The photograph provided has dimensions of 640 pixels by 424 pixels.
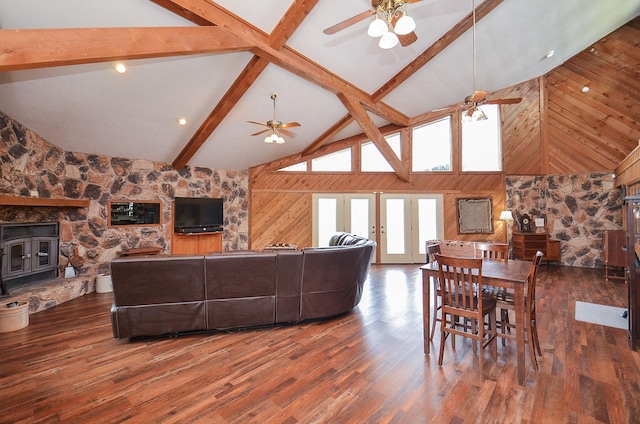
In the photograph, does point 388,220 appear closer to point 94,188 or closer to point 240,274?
point 240,274

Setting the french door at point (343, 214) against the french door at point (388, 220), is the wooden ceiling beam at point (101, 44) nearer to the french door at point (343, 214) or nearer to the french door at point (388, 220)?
the french door at point (343, 214)

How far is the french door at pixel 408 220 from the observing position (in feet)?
25.2

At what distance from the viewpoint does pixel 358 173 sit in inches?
310

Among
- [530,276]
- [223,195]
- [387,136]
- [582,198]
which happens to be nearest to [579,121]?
[582,198]

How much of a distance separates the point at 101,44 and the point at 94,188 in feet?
12.4

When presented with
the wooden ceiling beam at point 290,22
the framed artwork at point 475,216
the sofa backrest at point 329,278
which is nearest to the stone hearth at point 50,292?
the sofa backrest at point 329,278

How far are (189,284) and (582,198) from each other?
8.66 meters

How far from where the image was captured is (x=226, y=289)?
319 centimetres

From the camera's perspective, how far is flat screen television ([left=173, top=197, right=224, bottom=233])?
6.58 meters

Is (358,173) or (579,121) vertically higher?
(579,121)

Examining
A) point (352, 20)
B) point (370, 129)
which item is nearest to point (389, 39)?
point (352, 20)

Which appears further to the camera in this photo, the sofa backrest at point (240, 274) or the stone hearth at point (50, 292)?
the stone hearth at point (50, 292)

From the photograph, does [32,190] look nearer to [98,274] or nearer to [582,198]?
[98,274]

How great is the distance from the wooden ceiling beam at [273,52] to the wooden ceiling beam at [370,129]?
0.14 m
